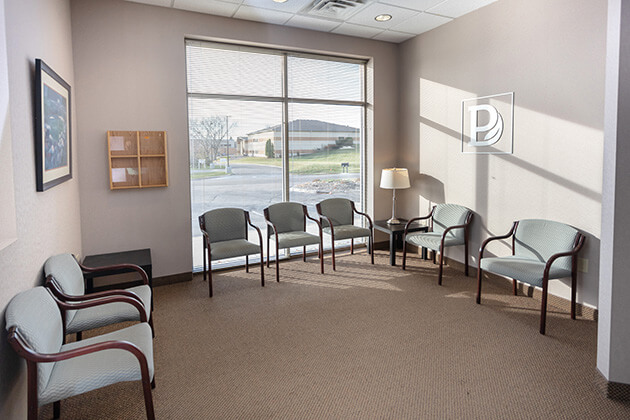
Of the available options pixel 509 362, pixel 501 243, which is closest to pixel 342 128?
pixel 501 243

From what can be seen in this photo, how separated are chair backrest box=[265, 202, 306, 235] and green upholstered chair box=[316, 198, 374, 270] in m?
0.21

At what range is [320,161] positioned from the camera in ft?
14.5

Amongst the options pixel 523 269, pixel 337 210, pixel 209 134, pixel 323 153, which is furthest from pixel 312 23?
pixel 523 269

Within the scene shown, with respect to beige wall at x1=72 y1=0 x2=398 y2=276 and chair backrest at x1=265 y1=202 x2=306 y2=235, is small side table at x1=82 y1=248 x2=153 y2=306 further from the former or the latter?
chair backrest at x1=265 y1=202 x2=306 y2=235

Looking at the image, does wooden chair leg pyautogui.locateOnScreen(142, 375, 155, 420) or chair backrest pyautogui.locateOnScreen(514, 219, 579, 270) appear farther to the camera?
chair backrest pyautogui.locateOnScreen(514, 219, 579, 270)

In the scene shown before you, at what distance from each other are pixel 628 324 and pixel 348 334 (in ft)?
4.65

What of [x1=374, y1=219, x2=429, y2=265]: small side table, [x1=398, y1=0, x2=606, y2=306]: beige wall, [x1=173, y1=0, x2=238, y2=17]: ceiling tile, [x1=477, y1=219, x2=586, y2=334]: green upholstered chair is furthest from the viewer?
[x1=374, y1=219, x2=429, y2=265]: small side table

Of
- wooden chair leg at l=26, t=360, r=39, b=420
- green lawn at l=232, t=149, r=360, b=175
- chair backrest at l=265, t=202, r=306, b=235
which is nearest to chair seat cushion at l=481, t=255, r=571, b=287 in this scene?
chair backrest at l=265, t=202, r=306, b=235

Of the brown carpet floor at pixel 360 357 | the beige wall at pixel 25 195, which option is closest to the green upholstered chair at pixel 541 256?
the brown carpet floor at pixel 360 357

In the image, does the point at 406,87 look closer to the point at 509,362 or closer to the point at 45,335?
the point at 509,362

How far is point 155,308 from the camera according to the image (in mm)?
3012

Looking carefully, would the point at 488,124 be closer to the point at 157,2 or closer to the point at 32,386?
the point at 157,2

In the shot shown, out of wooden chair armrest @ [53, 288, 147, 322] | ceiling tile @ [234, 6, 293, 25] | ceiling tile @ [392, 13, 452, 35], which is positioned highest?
ceiling tile @ [392, 13, 452, 35]

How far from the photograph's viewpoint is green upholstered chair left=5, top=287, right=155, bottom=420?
1405mm
